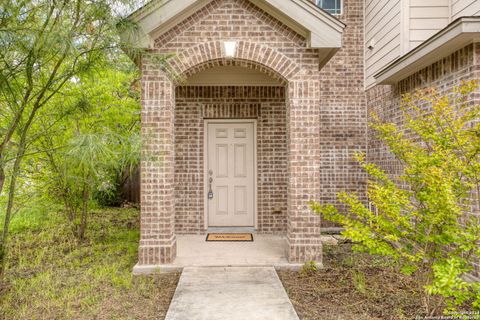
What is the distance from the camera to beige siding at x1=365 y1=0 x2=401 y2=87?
6.20 m

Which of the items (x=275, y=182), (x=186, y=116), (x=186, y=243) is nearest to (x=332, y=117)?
(x=275, y=182)

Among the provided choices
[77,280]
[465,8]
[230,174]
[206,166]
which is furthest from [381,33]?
[77,280]

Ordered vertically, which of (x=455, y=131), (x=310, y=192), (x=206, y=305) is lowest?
(x=206, y=305)

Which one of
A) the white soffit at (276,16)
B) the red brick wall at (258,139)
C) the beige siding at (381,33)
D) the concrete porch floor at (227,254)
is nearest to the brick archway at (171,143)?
the concrete porch floor at (227,254)

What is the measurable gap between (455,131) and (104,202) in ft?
31.3

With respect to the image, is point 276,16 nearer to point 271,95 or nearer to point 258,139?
point 271,95

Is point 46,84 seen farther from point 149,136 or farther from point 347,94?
point 347,94

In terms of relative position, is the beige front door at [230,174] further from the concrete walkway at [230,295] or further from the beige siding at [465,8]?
the beige siding at [465,8]

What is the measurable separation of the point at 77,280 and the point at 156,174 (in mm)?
1707

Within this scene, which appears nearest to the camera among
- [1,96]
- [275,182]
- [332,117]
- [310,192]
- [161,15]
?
[1,96]

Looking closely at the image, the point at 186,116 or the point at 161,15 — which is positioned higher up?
the point at 161,15

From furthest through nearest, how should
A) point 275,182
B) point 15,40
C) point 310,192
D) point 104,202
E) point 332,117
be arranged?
point 104,202 < point 332,117 < point 275,182 < point 310,192 < point 15,40

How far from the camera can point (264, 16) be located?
502 centimetres

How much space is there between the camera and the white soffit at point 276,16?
469cm
